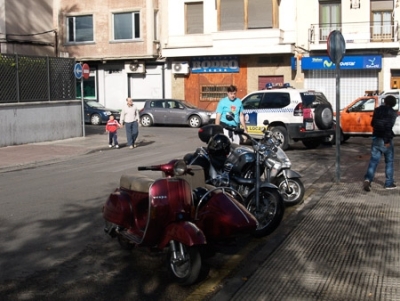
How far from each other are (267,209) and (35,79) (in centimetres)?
1502

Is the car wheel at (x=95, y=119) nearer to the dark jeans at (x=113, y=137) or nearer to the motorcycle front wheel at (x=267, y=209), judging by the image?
the dark jeans at (x=113, y=137)

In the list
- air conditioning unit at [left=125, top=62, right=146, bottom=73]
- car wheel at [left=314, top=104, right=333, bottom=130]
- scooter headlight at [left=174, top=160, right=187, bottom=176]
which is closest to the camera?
scooter headlight at [left=174, top=160, right=187, bottom=176]

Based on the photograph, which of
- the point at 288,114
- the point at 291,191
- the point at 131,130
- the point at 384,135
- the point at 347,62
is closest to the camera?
the point at 291,191

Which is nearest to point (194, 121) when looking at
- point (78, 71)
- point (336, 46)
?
point (78, 71)

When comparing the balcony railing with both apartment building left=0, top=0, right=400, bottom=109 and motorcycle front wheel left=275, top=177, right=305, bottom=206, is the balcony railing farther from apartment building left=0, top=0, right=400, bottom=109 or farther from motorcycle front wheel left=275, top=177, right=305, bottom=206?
motorcycle front wheel left=275, top=177, right=305, bottom=206

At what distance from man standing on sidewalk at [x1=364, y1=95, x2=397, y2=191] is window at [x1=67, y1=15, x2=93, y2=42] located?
94.1 ft

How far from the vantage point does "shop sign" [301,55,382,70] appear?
30.8m

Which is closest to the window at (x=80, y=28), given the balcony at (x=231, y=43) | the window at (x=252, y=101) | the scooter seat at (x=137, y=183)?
the balcony at (x=231, y=43)

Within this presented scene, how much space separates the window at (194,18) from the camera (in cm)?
3438

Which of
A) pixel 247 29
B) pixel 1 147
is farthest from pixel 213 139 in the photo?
pixel 247 29

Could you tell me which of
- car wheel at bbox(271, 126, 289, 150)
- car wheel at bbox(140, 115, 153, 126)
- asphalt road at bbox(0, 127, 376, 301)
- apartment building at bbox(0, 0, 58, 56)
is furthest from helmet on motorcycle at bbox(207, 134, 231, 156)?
apartment building at bbox(0, 0, 58, 56)

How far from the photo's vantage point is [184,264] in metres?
5.63

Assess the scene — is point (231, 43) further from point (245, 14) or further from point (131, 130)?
point (131, 130)

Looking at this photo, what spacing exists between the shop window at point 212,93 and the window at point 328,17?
6081 mm
